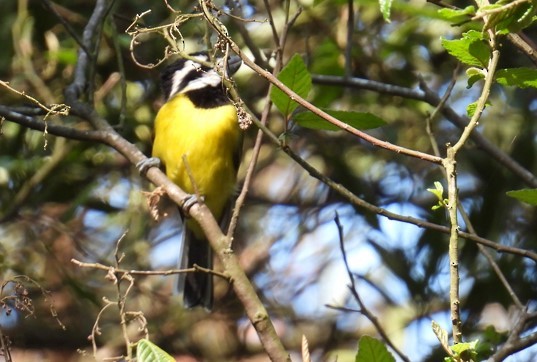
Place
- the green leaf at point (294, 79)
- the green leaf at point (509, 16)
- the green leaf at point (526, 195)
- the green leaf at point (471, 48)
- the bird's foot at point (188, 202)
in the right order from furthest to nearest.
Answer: the bird's foot at point (188, 202), the green leaf at point (294, 79), the green leaf at point (526, 195), the green leaf at point (471, 48), the green leaf at point (509, 16)

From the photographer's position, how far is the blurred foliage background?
10.9 ft

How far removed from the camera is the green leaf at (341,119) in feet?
5.98

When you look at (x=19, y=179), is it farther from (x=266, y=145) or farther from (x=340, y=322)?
(x=340, y=322)

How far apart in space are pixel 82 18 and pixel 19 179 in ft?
2.09

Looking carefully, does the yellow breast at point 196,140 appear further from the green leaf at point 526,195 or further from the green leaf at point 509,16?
the green leaf at point 509,16

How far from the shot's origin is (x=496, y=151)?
2539 mm

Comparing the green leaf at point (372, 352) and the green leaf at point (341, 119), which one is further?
the green leaf at point (341, 119)

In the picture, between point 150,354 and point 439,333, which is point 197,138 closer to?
point 150,354

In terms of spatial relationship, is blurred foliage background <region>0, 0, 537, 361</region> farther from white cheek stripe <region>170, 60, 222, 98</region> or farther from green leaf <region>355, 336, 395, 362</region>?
green leaf <region>355, 336, 395, 362</region>

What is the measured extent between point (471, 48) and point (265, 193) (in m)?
A: 2.78

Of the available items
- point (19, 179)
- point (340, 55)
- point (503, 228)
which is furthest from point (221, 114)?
point (503, 228)

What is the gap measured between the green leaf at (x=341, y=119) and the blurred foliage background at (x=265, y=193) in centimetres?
130

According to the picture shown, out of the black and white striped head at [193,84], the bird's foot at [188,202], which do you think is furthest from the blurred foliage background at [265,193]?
the bird's foot at [188,202]

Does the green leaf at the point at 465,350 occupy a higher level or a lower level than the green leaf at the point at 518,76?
lower
